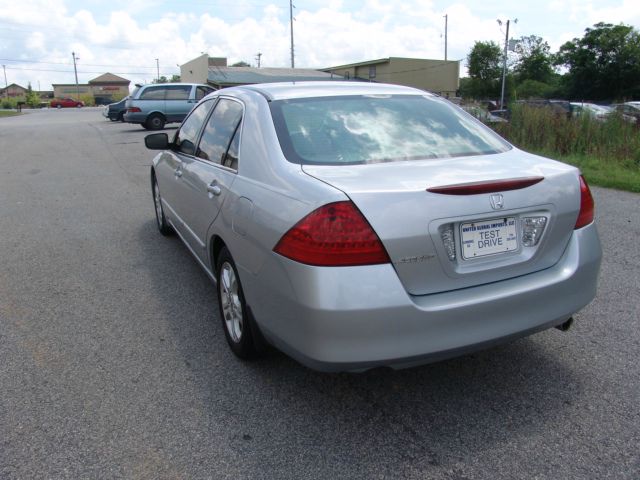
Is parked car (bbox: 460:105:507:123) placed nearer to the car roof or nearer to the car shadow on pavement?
the car roof

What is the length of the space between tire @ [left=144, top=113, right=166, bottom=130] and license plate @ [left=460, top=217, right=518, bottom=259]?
67.1ft

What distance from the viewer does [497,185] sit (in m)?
2.58

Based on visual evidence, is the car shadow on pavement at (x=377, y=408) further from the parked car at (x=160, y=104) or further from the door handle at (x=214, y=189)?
the parked car at (x=160, y=104)

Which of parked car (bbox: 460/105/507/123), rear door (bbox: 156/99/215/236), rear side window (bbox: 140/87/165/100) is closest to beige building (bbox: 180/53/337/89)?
rear side window (bbox: 140/87/165/100)

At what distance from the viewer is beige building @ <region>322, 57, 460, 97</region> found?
5600 cm

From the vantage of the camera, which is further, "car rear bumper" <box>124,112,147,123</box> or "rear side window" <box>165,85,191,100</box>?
"rear side window" <box>165,85,191,100</box>

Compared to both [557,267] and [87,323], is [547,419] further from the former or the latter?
[87,323]

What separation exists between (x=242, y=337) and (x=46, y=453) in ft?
3.62

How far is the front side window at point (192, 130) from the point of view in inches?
175

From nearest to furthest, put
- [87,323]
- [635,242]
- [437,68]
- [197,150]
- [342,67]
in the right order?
[87,323] → [197,150] → [635,242] → [437,68] → [342,67]

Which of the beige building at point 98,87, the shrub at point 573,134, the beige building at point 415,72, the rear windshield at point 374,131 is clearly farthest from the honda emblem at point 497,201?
the beige building at point 98,87

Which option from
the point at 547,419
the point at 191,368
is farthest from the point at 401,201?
the point at 191,368

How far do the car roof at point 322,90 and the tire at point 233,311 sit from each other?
104 centimetres

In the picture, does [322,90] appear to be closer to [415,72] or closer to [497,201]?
[497,201]
